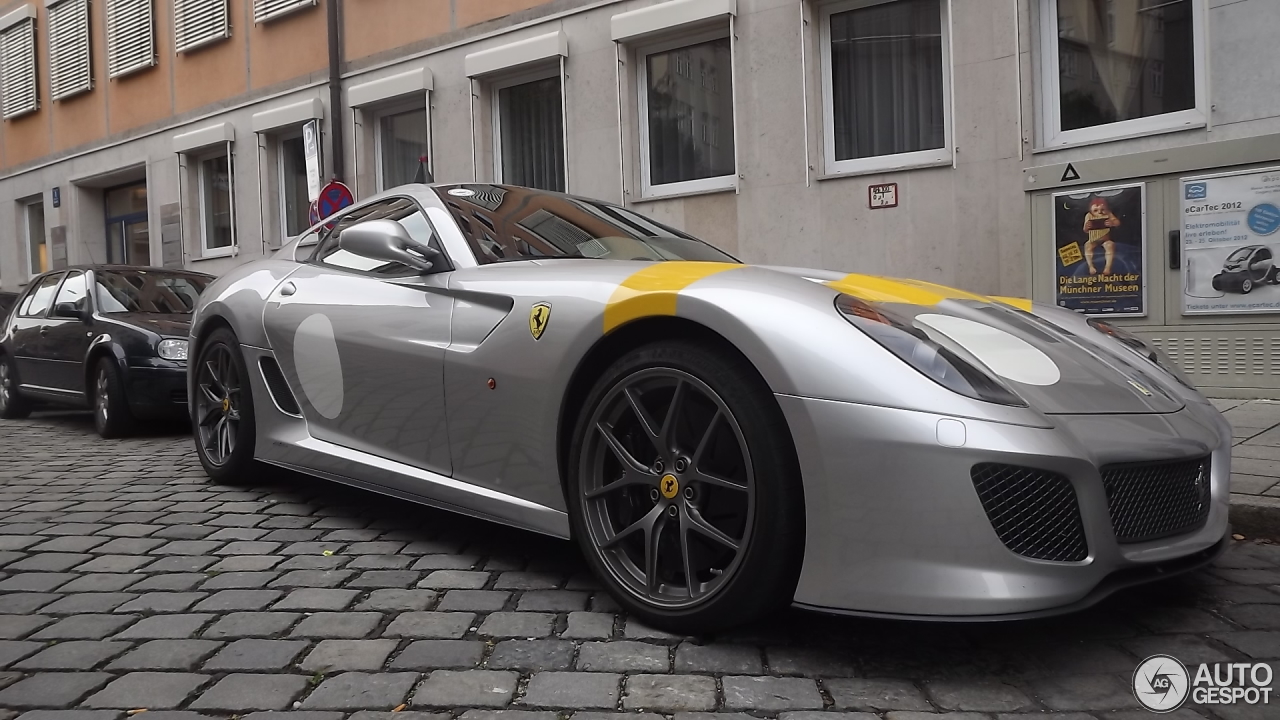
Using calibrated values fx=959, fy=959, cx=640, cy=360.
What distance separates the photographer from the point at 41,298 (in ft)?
27.0

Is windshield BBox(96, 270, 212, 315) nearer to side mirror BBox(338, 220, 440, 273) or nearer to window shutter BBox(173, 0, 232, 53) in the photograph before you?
side mirror BBox(338, 220, 440, 273)

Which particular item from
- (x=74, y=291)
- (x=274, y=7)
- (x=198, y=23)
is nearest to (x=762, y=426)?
(x=74, y=291)

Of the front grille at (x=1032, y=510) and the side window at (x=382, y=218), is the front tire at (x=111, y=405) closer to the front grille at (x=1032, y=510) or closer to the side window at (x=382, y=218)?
the side window at (x=382, y=218)

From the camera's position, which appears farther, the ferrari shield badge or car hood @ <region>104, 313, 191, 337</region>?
car hood @ <region>104, 313, 191, 337</region>

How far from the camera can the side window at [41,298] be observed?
8.05m

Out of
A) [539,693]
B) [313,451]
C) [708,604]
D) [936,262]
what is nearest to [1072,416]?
[708,604]

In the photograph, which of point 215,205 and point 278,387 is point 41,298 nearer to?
point 278,387

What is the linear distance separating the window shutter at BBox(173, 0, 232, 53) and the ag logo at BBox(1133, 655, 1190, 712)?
15.4 metres

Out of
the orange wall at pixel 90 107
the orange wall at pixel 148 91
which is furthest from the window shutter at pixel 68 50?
the orange wall at pixel 148 91

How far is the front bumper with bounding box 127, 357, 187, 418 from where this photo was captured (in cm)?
Answer: 666

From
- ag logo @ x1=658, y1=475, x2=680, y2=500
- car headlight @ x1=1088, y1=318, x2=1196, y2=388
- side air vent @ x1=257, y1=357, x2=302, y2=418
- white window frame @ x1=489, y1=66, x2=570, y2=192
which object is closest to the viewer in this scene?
ag logo @ x1=658, y1=475, x2=680, y2=500

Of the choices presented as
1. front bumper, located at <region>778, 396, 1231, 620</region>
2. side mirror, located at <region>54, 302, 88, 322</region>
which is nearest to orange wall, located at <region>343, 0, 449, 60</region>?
side mirror, located at <region>54, 302, 88, 322</region>

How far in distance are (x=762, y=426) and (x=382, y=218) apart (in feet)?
6.91

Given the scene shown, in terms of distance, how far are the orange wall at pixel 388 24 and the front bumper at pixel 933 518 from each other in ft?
35.1
